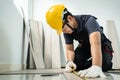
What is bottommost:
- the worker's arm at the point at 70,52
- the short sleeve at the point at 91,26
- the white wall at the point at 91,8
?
the worker's arm at the point at 70,52

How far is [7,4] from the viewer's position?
3.46 m

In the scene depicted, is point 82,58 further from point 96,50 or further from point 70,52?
point 96,50

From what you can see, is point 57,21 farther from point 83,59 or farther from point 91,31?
point 83,59

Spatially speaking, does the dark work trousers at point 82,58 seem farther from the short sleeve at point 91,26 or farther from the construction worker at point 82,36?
the short sleeve at point 91,26

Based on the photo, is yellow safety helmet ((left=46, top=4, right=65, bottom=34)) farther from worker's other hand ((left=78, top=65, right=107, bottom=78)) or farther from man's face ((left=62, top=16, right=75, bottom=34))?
worker's other hand ((left=78, top=65, right=107, bottom=78))

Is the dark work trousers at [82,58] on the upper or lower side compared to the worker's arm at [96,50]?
lower

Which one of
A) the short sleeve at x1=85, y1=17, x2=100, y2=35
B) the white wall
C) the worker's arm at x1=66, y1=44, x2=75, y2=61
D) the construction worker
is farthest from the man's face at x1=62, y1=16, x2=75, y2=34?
the white wall

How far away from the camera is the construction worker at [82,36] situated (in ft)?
7.07

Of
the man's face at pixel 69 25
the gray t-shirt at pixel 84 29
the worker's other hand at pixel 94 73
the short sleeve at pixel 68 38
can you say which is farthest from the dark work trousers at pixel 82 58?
the worker's other hand at pixel 94 73

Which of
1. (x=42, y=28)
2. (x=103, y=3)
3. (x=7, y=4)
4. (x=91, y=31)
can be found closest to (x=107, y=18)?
(x=103, y=3)

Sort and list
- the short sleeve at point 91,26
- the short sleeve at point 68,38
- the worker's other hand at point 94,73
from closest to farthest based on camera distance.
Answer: the worker's other hand at point 94,73 → the short sleeve at point 91,26 → the short sleeve at point 68,38

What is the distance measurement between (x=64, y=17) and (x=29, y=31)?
10.5 feet

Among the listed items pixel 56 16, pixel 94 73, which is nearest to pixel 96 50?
pixel 94 73

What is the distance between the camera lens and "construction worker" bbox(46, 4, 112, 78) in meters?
2.16
